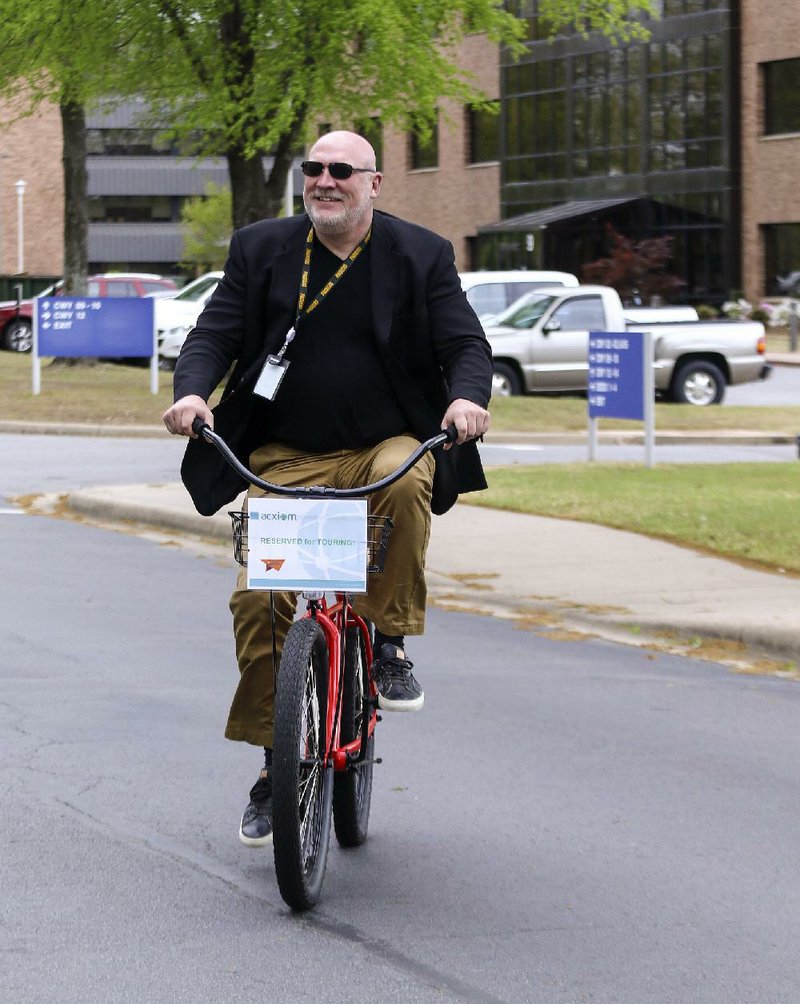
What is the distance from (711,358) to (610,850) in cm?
2106

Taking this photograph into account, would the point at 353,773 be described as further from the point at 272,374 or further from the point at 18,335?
the point at 18,335

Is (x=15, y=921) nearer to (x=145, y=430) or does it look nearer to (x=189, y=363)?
(x=189, y=363)

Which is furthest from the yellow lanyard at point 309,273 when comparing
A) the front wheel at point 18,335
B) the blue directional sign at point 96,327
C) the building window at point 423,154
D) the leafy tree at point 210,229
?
the leafy tree at point 210,229

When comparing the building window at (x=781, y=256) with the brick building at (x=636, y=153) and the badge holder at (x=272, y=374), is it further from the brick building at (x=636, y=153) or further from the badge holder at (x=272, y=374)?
the badge holder at (x=272, y=374)

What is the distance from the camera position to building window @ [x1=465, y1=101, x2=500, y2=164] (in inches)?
2319

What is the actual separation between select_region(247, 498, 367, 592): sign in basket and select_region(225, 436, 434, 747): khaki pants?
30 centimetres

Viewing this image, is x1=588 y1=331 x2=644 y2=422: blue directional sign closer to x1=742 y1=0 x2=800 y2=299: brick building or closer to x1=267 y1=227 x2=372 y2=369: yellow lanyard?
x1=267 y1=227 x2=372 y2=369: yellow lanyard

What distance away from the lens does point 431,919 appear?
4754 mm

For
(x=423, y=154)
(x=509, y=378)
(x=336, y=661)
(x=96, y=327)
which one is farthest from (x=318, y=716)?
(x=423, y=154)

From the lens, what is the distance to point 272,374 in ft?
16.3

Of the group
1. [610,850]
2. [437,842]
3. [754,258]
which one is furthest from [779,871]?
[754,258]

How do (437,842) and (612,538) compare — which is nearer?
(437,842)

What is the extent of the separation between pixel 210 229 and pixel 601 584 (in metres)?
60.8

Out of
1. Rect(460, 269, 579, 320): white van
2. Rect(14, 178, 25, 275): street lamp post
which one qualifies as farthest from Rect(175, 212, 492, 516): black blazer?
Rect(14, 178, 25, 275): street lamp post
